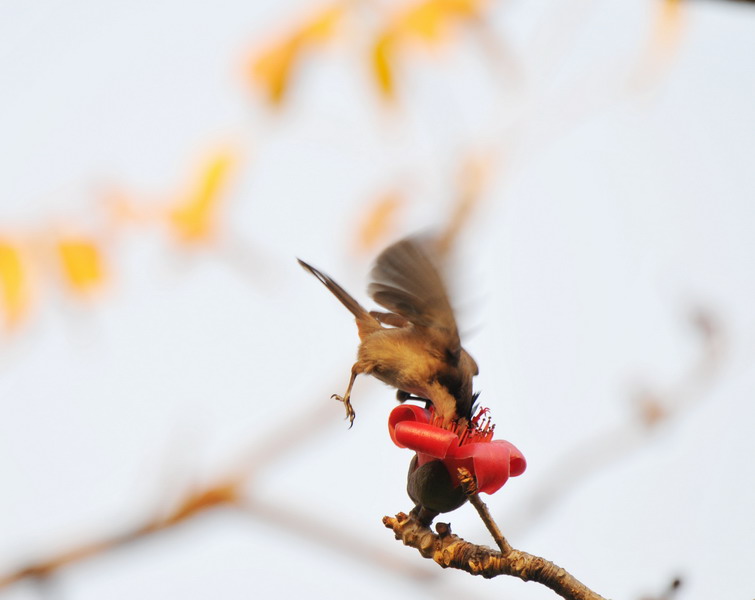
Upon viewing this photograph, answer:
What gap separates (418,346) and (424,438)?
0.11m

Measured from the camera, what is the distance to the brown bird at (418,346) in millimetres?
802

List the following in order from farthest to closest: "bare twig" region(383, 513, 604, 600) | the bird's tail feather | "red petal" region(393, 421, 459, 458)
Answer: the bird's tail feather
"red petal" region(393, 421, 459, 458)
"bare twig" region(383, 513, 604, 600)

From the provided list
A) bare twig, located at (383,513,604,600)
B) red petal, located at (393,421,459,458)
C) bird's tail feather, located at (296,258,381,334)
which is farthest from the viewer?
bird's tail feather, located at (296,258,381,334)

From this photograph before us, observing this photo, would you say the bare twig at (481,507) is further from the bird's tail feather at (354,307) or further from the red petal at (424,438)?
the bird's tail feather at (354,307)

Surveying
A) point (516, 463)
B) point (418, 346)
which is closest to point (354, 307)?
point (418, 346)

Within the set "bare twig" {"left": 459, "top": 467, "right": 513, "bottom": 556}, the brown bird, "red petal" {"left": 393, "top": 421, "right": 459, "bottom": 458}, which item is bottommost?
"bare twig" {"left": 459, "top": 467, "right": 513, "bottom": 556}

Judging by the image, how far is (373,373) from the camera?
85cm

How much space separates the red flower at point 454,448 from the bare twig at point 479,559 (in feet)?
0.19

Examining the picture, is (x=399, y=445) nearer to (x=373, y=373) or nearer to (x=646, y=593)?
(x=373, y=373)

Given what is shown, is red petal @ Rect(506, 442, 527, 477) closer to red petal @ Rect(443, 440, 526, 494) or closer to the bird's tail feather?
red petal @ Rect(443, 440, 526, 494)

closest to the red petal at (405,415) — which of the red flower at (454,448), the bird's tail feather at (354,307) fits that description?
the red flower at (454,448)

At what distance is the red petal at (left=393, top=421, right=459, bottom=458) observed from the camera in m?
0.78

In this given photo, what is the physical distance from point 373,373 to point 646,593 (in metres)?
0.35

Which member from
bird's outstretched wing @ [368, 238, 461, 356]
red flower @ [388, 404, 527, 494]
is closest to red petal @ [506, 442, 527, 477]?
red flower @ [388, 404, 527, 494]
